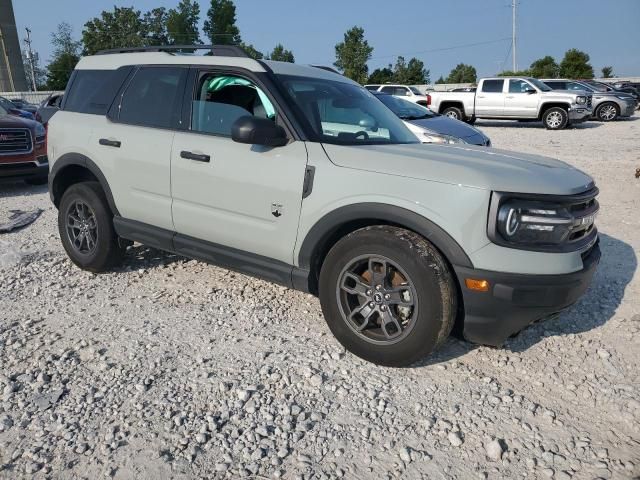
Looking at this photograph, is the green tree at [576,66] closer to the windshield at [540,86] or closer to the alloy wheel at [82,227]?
the windshield at [540,86]

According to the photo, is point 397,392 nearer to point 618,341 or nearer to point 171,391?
point 171,391

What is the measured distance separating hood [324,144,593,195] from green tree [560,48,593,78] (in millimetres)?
53364

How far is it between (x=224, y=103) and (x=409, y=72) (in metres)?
62.4

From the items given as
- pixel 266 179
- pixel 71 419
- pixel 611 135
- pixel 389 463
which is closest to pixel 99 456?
pixel 71 419

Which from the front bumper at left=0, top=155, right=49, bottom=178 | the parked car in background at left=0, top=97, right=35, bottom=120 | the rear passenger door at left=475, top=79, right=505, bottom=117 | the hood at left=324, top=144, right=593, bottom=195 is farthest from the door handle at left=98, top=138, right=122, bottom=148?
the rear passenger door at left=475, top=79, right=505, bottom=117

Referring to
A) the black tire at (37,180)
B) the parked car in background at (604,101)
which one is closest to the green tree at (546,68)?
the parked car in background at (604,101)

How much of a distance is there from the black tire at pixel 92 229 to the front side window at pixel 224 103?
1.29 m

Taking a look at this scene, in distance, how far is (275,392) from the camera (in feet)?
9.82

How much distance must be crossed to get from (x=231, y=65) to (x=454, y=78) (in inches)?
3162

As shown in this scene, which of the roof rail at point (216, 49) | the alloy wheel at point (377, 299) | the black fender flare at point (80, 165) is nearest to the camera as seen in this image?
the alloy wheel at point (377, 299)

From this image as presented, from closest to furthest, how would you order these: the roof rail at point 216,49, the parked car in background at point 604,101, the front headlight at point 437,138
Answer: the roof rail at point 216,49 < the front headlight at point 437,138 < the parked car in background at point 604,101

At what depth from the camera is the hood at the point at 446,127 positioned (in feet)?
29.5

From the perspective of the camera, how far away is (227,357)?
11.1 feet

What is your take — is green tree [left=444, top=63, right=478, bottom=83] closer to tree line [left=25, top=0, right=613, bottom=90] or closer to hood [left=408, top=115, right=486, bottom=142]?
tree line [left=25, top=0, right=613, bottom=90]
